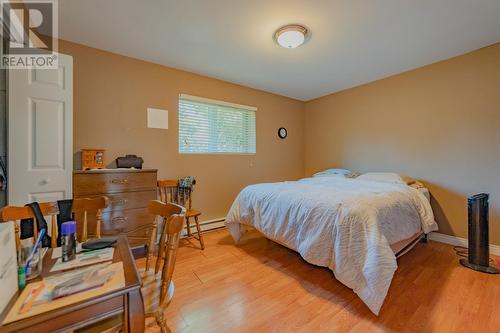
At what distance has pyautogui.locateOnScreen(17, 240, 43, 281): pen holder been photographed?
782 millimetres

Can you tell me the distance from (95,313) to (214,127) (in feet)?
10.0

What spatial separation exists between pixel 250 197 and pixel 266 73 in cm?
195

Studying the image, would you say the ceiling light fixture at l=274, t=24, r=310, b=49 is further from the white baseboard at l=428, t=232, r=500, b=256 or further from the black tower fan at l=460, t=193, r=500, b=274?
the white baseboard at l=428, t=232, r=500, b=256

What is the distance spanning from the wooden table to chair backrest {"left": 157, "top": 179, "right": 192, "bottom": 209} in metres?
2.09

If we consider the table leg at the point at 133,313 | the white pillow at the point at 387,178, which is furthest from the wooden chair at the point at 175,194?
the white pillow at the point at 387,178

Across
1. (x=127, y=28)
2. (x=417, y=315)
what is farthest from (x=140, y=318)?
(x=127, y=28)

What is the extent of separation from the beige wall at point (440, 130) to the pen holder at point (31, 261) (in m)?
4.02

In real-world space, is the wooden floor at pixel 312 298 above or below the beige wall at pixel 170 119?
below

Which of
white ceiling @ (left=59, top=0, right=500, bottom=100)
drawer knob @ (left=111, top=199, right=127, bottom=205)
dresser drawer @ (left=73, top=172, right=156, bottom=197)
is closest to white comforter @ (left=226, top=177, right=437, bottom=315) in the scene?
dresser drawer @ (left=73, top=172, right=156, bottom=197)

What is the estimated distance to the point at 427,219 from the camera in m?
2.31

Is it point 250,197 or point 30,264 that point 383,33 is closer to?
point 250,197

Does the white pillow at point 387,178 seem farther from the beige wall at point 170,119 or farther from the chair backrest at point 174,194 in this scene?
the chair backrest at point 174,194

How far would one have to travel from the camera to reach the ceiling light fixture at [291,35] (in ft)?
7.13

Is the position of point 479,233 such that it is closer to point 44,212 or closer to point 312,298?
point 312,298
